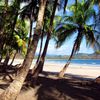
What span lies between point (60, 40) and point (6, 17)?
4.94 meters

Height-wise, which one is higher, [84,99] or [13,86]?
[13,86]

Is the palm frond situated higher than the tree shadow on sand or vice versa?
the palm frond

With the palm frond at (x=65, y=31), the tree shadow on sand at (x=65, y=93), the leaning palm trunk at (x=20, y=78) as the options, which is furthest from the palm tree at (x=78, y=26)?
the leaning palm trunk at (x=20, y=78)

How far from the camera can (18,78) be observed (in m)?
11.4

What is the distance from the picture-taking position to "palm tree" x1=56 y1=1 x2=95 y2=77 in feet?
81.6

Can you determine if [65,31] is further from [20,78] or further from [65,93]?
[20,78]

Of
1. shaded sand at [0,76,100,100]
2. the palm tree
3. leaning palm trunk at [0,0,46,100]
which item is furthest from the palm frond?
leaning palm trunk at [0,0,46,100]

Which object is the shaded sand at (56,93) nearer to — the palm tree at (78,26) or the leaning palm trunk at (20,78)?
the leaning palm trunk at (20,78)

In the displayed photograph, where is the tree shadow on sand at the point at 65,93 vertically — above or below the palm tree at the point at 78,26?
below

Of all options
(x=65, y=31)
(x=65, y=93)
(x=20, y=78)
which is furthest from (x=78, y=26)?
(x=20, y=78)

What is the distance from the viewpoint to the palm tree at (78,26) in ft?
81.6

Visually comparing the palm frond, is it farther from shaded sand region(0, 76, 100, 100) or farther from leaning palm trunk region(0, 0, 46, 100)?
leaning palm trunk region(0, 0, 46, 100)

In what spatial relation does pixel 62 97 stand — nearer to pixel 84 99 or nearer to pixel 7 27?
pixel 84 99

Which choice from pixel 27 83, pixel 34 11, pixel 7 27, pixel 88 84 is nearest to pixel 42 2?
pixel 27 83
